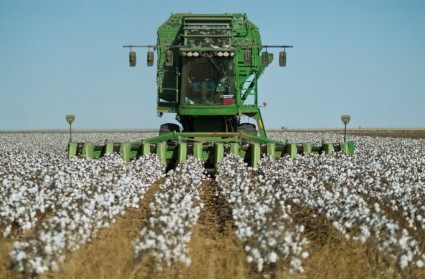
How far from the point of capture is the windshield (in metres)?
20.8

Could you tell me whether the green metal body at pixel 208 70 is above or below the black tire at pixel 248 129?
above

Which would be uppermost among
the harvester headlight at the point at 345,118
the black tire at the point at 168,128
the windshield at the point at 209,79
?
the windshield at the point at 209,79

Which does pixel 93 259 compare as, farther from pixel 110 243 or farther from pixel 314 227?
pixel 314 227

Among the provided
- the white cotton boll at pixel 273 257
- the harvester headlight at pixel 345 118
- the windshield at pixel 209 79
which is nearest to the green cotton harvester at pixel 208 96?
the windshield at pixel 209 79

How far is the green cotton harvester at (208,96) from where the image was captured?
65.1 ft

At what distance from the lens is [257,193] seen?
11.0 meters

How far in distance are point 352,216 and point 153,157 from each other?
1048 cm

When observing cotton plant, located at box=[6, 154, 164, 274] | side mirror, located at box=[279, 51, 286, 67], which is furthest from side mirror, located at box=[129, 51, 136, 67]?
cotton plant, located at box=[6, 154, 164, 274]

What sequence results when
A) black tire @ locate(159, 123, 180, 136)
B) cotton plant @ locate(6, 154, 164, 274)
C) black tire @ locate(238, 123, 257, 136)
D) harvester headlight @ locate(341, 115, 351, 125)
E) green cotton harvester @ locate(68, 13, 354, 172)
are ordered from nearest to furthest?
cotton plant @ locate(6, 154, 164, 274), green cotton harvester @ locate(68, 13, 354, 172), black tire @ locate(238, 123, 257, 136), black tire @ locate(159, 123, 180, 136), harvester headlight @ locate(341, 115, 351, 125)

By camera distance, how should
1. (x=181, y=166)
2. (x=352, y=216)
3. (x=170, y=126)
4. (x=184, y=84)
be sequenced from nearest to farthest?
(x=352, y=216), (x=181, y=166), (x=184, y=84), (x=170, y=126)

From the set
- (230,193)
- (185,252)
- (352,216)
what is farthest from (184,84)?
(185,252)

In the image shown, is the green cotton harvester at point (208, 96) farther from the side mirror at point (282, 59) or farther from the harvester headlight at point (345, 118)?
the harvester headlight at point (345, 118)

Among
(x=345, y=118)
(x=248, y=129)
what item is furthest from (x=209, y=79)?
(x=345, y=118)

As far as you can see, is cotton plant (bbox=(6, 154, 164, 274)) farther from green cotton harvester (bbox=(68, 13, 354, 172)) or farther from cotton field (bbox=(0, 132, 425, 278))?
green cotton harvester (bbox=(68, 13, 354, 172))
